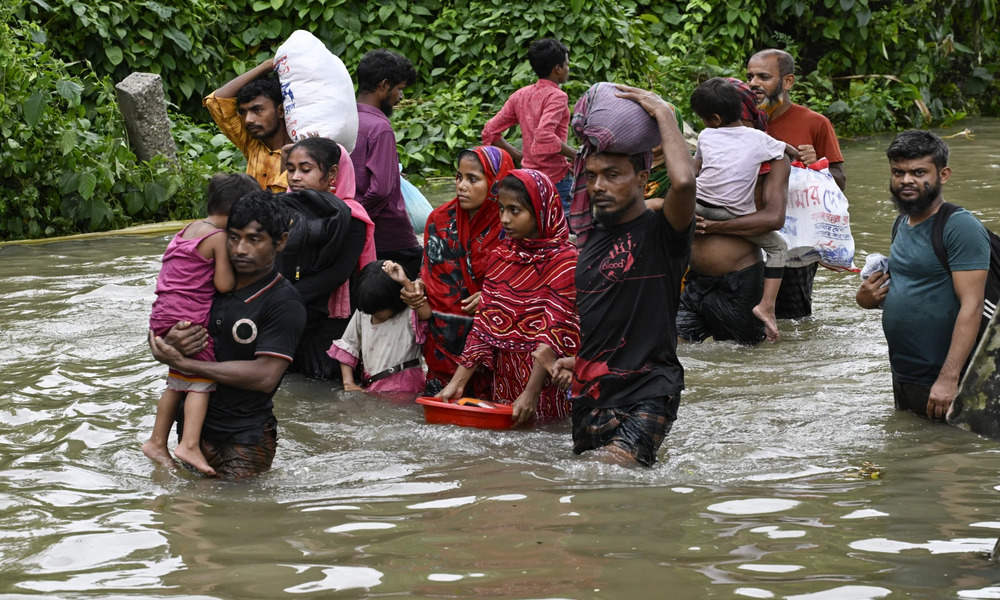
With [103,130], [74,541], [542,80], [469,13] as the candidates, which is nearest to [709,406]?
[74,541]

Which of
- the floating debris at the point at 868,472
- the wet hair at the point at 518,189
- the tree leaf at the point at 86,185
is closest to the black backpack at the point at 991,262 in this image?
the floating debris at the point at 868,472

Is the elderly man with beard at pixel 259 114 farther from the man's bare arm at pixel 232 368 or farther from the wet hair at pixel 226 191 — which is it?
the man's bare arm at pixel 232 368

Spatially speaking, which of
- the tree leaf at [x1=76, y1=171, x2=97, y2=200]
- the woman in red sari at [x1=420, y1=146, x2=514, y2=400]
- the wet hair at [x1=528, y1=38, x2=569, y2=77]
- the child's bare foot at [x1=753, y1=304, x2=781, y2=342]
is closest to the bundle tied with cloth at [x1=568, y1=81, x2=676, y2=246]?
the woman in red sari at [x1=420, y1=146, x2=514, y2=400]

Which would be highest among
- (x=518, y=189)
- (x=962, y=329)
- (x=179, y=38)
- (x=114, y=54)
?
(x=179, y=38)

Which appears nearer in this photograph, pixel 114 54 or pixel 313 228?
pixel 313 228

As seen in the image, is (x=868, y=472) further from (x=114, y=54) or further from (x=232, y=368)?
(x=114, y=54)

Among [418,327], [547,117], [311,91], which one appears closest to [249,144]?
[311,91]

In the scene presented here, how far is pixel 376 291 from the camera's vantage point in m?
5.82

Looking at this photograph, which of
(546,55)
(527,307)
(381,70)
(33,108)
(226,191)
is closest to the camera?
(226,191)

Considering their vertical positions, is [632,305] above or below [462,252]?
below

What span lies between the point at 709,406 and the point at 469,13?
10.1m

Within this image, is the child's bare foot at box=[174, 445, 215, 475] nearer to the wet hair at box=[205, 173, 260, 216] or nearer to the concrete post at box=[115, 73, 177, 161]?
the wet hair at box=[205, 173, 260, 216]

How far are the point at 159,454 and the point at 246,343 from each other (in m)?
0.57

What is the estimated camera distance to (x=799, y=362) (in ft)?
21.6
